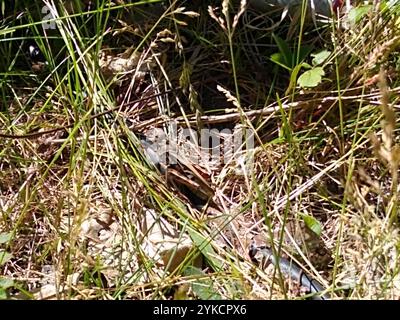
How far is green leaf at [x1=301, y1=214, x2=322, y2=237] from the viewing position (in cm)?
142

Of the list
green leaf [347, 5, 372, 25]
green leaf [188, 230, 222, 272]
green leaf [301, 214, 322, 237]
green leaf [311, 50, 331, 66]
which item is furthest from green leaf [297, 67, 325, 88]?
green leaf [188, 230, 222, 272]

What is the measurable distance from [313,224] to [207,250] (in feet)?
0.77

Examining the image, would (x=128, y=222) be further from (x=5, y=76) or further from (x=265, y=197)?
(x=5, y=76)

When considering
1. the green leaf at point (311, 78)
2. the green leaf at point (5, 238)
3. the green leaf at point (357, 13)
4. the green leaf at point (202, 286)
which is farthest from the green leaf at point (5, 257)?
the green leaf at point (357, 13)

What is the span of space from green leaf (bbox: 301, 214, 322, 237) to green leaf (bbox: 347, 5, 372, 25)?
472 mm

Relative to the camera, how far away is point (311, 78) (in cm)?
151

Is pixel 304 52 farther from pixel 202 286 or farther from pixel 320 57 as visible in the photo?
pixel 202 286

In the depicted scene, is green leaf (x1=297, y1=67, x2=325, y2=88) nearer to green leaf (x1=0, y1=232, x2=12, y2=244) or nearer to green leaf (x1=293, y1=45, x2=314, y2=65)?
green leaf (x1=293, y1=45, x2=314, y2=65)

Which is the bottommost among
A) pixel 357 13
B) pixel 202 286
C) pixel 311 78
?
pixel 202 286

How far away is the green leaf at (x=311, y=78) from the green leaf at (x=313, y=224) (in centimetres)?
29

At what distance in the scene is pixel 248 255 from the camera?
1.42m

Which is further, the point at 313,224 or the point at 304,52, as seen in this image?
the point at 304,52

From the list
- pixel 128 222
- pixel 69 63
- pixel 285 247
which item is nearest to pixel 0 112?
pixel 69 63

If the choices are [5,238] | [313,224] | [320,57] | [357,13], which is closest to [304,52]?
[320,57]
